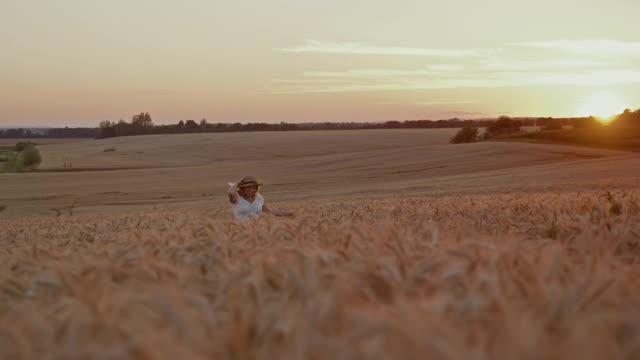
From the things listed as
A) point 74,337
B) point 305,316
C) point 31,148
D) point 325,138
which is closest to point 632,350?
point 305,316

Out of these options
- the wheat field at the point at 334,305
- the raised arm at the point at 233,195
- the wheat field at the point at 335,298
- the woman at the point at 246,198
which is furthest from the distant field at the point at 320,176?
the wheat field at the point at 334,305

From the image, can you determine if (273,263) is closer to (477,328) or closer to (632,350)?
(477,328)

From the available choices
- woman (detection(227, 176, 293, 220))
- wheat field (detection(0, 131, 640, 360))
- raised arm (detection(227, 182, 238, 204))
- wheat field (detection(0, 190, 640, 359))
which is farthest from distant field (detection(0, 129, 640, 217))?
wheat field (detection(0, 190, 640, 359))

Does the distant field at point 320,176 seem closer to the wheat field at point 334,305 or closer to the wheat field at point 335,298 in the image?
the wheat field at point 335,298

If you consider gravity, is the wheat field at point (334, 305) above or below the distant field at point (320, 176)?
above

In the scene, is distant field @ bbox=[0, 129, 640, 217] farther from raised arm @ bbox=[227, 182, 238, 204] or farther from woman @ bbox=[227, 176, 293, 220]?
raised arm @ bbox=[227, 182, 238, 204]

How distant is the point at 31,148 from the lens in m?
90.4

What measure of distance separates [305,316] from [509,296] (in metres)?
0.58

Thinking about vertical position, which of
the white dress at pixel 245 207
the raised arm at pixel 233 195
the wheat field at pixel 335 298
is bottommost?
the white dress at pixel 245 207

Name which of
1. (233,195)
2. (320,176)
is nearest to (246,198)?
(233,195)

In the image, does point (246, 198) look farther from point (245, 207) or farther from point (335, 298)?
point (335, 298)

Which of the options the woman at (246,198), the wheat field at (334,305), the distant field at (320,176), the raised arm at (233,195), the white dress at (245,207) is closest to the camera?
the wheat field at (334,305)

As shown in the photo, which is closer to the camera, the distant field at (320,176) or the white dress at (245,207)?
the white dress at (245,207)

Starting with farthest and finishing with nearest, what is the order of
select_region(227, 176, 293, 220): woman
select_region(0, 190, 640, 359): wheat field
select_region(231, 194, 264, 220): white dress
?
select_region(227, 176, 293, 220): woman → select_region(231, 194, 264, 220): white dress → select_region(0, 190, 640, 359): wheat field
